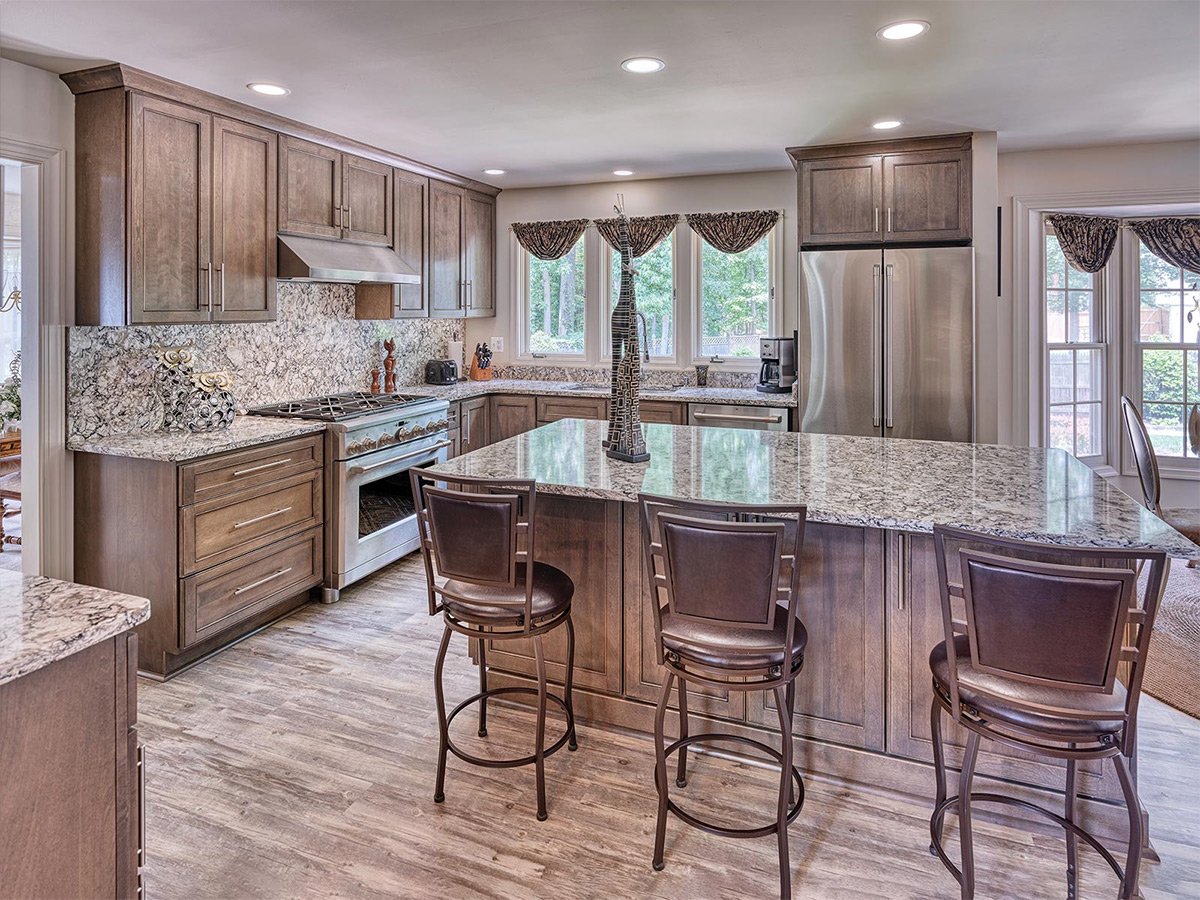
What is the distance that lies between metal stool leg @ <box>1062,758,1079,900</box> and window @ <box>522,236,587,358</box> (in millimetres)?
4446

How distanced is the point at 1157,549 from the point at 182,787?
8.90 feet

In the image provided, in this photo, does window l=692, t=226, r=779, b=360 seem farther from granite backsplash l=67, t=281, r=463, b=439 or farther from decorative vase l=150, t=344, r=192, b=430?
decorative vase l=150, t=344, r=192, b=430

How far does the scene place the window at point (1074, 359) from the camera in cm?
518

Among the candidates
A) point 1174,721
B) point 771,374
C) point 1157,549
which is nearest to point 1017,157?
point 771,374

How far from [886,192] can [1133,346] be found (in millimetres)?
2469

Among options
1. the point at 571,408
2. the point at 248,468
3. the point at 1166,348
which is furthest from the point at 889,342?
the point at 248,468

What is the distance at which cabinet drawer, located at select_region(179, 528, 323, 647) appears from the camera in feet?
10.1

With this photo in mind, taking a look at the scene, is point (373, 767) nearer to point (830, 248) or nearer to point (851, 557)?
point (851, 557)

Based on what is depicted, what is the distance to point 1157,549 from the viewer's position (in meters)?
1.61

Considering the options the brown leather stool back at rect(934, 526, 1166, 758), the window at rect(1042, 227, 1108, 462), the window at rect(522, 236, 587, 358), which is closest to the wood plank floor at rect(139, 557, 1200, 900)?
the brown leather stool back at rect(934, 526, 1166, 758)

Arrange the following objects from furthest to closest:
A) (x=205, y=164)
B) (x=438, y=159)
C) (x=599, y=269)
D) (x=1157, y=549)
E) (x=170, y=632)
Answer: (x=599, y=269)
(x=438, y=159)
(x=205, y=164)
(x=170, y=632)
(x=1157, y=549)

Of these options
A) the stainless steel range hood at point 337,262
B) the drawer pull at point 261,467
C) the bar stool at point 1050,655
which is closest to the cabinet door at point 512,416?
the stainless steel range hood at point 337,262

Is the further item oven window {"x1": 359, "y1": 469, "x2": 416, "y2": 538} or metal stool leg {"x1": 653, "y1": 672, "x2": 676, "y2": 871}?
oven window {"x1": 359, "y1": 469, "x2": 416, "y2": 538}

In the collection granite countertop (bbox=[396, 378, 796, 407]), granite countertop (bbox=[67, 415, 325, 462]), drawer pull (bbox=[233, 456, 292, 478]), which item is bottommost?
drawer pull (bbox=[233, 456, 292, 478])
